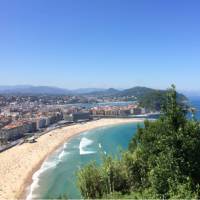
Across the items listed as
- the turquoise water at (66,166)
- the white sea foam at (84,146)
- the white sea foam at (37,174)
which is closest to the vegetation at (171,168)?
the turquoise water at (66,166)

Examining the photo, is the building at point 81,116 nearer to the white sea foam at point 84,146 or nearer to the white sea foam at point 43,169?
the white sea foam at point 84,146

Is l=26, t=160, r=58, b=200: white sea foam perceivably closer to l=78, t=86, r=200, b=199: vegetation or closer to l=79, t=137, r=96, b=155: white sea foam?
l=79, t=137, r=96, b=155: white sea foam

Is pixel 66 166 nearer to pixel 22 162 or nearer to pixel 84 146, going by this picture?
pixel 22 162

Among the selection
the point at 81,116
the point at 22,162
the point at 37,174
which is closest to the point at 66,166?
the point at 37,174

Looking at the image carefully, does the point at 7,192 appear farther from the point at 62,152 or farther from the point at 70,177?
the point at 62,152

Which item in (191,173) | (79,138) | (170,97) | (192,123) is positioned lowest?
(79,138)

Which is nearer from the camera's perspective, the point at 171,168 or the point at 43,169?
the point at 171,168

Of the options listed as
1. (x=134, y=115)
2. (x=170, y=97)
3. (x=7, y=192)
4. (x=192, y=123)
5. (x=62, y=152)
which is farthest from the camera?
(x=134, y=115)

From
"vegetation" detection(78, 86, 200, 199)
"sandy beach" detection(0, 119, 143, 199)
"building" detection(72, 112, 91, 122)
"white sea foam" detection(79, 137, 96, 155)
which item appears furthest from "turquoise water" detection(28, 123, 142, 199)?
"building" detection(72, 112, 91, 122)

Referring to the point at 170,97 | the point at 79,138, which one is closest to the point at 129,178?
the point at 170,97
